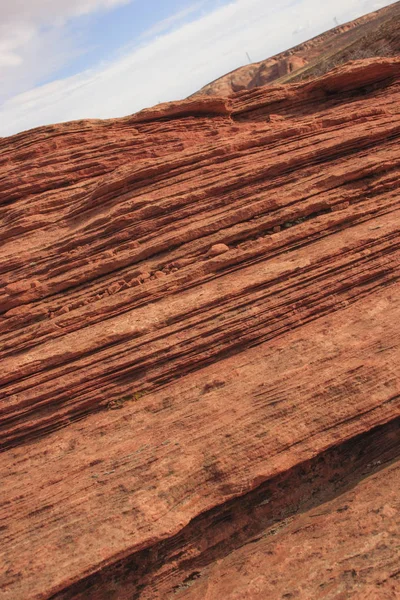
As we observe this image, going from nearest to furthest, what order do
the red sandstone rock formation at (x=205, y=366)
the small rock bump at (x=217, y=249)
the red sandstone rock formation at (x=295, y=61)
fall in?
the red sandstone rock formation at (x=205, y=366), the small rock bump at (x=217, y=249), the red sandstone rock formation at (x=295, y=61)

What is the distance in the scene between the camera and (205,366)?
29.7 feet

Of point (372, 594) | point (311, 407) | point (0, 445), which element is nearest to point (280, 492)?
point (311, 407)

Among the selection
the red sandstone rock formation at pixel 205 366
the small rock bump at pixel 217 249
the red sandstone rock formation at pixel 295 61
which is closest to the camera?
the red sandstone rock formation at pixel 205 366

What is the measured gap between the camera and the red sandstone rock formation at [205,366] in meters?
7.14

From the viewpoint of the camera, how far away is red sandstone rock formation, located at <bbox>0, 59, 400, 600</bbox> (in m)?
7.14

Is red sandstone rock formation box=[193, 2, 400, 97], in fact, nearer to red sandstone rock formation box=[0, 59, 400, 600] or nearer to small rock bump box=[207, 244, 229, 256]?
red sandstone rock formation box=[0, 59, 400, 600]

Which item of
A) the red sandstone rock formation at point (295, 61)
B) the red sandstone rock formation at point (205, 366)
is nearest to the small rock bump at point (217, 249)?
the red sandstone rock formation at point (205, 366)

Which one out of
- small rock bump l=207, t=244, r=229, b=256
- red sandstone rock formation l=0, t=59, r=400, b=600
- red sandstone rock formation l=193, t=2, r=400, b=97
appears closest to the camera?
red sandstone rock formation l=0, t=59, r=400, b=600

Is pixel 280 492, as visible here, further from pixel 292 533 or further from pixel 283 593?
pixel 283 593

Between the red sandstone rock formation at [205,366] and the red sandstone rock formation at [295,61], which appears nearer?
the red sandstone rock formation at [205,366]

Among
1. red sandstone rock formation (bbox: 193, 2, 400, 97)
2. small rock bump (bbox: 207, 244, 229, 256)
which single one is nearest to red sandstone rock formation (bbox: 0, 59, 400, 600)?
small rock bump (bbox: 207, 244, 229, 256)

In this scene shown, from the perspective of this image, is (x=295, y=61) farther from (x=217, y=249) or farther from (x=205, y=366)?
(x=205, y=366)

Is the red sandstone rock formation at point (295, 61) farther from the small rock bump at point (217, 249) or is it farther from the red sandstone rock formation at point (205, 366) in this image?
the small rock bump at point (217, 249)

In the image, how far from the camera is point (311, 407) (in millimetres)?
7953
